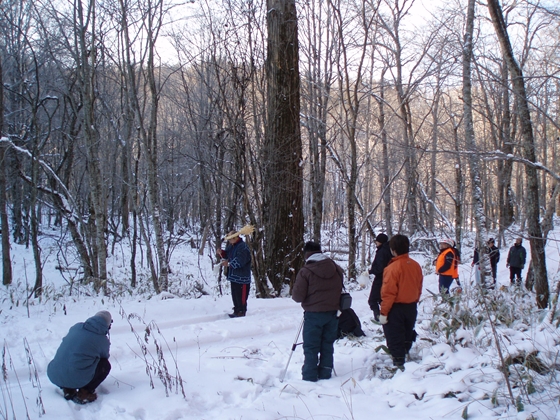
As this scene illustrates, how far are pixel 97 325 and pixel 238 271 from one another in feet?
11.3

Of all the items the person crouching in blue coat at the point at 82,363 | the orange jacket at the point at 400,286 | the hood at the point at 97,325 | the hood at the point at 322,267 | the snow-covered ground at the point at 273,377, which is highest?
the hood at the point at 322,267

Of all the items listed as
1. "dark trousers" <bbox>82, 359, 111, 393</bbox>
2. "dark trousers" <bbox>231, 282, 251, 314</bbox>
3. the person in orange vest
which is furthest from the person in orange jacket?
the person in orange vest

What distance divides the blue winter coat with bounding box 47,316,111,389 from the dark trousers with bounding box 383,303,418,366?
3.15 m

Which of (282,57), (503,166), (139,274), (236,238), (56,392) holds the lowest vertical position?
(139,274)

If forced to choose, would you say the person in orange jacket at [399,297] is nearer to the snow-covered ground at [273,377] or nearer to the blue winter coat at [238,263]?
the snow-covered ground at [273,377]

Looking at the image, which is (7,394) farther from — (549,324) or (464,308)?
(549,324)

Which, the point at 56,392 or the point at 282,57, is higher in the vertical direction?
the point at 282,57

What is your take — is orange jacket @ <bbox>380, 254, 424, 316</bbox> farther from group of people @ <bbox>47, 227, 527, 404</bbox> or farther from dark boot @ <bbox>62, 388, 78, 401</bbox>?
dark boot @ <bbox>62, 388, 78, 401</bbox>

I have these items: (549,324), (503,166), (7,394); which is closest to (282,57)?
(549,324)

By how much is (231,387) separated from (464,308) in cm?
331

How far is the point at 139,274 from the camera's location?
703 inches

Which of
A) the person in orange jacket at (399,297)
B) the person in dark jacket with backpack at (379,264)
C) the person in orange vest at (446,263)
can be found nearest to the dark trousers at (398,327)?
the person in orange jacket at (399,297)

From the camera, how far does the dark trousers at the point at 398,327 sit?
468 centimetres

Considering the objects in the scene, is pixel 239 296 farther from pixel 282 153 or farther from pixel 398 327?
pixel 282 153
